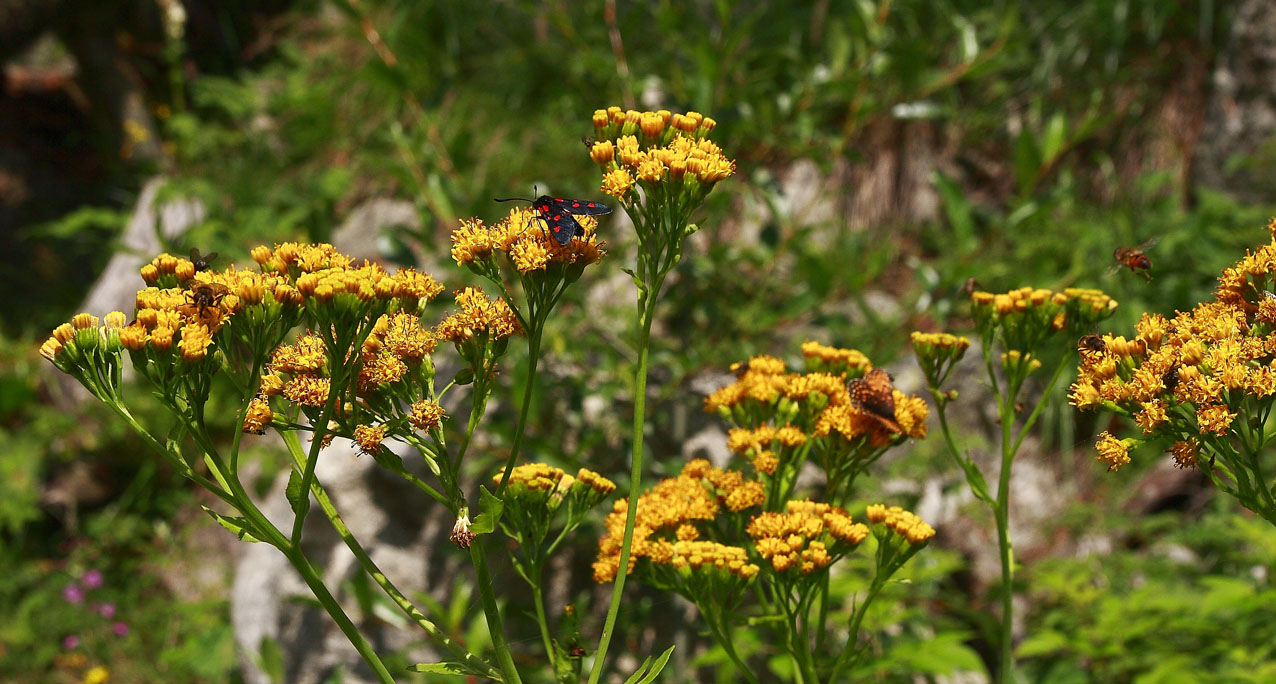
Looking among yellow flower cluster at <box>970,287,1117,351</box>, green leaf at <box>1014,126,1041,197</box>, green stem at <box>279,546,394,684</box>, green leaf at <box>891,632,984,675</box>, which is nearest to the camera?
green stem at <box>279,546,394,684</box>

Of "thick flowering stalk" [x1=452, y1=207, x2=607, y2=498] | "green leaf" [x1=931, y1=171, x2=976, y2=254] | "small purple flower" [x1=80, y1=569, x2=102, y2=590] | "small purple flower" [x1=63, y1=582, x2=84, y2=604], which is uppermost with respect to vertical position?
"green leaf" [x1=931, y1=171, x2=976, y2=254]

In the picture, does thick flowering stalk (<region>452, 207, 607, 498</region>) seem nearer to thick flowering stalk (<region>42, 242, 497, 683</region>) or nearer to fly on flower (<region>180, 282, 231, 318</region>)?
thick flowering stalk (<region>42, 242, 497, 683</region>)

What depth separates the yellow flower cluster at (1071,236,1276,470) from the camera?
1341mm

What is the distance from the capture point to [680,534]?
63.2 inches

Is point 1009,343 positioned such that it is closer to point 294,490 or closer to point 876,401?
point 876,401

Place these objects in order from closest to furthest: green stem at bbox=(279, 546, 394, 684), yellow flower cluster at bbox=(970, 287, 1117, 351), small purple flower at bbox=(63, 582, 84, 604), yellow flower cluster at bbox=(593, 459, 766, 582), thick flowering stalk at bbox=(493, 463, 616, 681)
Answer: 1. green stem at bbox=(279, 546, 394, 684)
2. thick flowering stalk at bbox=(493, 463, 616, 681)
3. yellow flower cluster at bbox=(593, 459, 766, 582)
4. yellow flower cluster at bbox=(970, 287, 1117, 351)
5. small purple flower at bbox=(63, 582, 84, 604)

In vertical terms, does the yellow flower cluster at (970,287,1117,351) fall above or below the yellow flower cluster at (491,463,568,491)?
above

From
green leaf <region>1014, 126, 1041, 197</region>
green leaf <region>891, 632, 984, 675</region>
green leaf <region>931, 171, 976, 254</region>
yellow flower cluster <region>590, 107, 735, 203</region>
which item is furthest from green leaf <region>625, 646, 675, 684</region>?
green leaf <region>1014, 126, 1041, 197</region>

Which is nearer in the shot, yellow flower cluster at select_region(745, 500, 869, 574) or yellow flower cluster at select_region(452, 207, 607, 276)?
yellow flower cluster at select_region(452, 207, 607, 276)

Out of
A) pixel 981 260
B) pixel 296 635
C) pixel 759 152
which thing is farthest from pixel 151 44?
pixel 981 260

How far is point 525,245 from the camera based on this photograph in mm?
1384

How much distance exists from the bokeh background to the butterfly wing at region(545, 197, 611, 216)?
1.17 m

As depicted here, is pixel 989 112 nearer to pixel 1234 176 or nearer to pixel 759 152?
pixel 1234 176

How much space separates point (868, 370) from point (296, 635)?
3.50m
